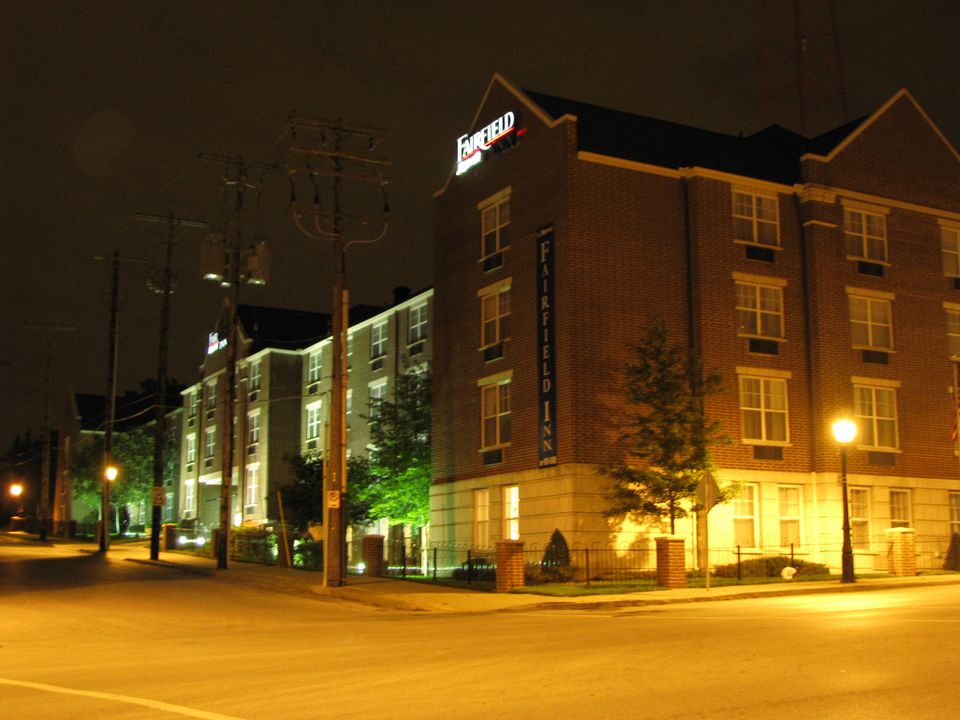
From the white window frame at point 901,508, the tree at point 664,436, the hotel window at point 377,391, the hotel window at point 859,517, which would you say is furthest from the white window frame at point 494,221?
the white window frame at point 901,508

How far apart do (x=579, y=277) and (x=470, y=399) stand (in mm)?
6841

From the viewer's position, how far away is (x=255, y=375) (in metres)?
63.4

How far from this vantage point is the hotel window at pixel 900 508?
37938mm

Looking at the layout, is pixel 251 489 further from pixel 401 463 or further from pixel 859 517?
pixel 859 517

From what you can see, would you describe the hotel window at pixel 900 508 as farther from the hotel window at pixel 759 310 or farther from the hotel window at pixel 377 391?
the hotel window at pixel 377 391

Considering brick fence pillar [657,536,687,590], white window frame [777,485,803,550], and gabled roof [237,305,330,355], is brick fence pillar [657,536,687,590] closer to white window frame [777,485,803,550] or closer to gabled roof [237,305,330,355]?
white window frame [777,485,803,550]

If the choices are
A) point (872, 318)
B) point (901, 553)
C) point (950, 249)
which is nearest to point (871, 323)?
point (872, 318)

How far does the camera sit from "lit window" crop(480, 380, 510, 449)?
36.7 meters

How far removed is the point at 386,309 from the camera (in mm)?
51344

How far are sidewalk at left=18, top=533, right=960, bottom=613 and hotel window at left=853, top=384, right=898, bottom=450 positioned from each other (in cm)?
598

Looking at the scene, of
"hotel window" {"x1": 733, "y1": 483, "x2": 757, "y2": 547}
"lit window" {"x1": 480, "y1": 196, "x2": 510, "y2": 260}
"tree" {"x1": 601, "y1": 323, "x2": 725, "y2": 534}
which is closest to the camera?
"tree" {"x1": 601, "y1": 323, "x2": 725, "y2": 534}

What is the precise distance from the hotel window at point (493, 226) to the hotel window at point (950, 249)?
16117 millimetres

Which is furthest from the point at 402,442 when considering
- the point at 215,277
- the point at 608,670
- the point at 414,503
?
the point at 608,670

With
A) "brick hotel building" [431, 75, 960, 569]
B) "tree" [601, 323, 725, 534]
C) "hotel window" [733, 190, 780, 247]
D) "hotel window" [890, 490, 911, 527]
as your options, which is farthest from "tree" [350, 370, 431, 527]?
"hotel window" [890, 490, 911, 527]
